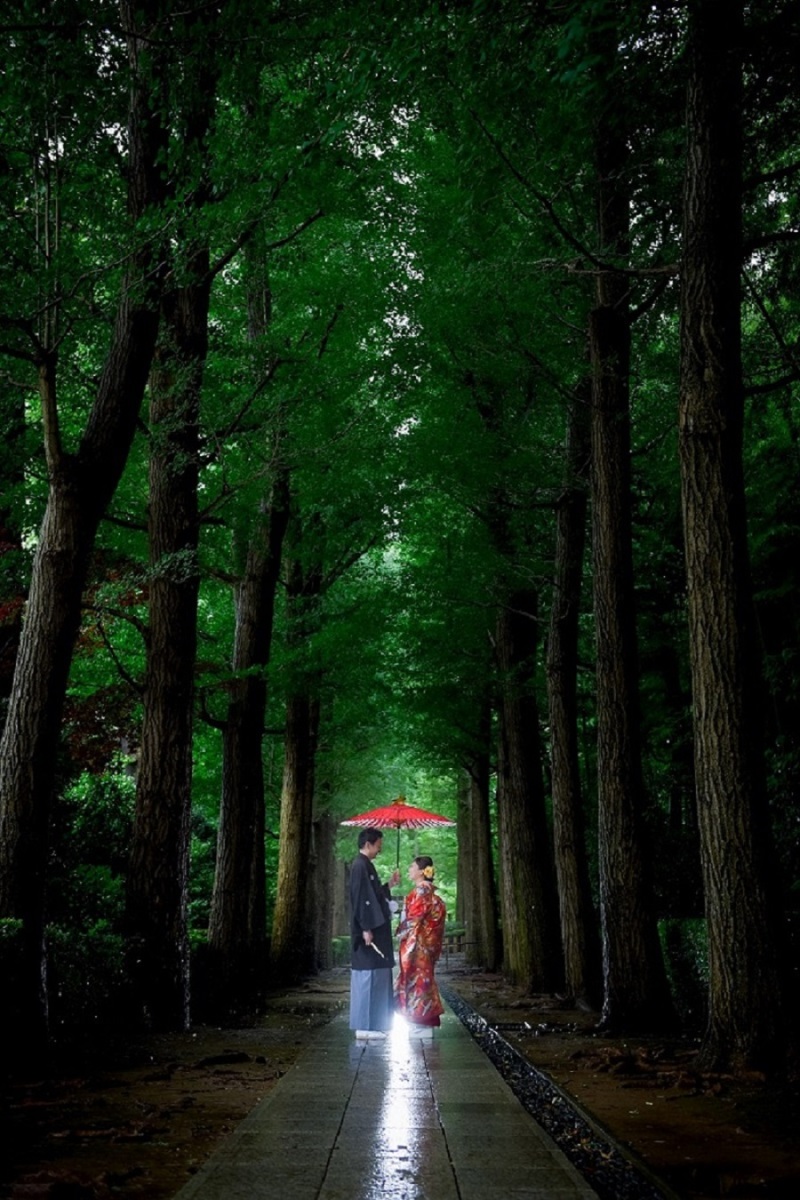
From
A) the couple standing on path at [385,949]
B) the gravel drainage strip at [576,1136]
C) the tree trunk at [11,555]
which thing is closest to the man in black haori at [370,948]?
the couple standing on path at [385,949]

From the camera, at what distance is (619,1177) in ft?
14.8

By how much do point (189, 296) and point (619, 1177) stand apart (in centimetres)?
1049

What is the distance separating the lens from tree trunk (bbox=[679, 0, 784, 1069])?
7.43 m

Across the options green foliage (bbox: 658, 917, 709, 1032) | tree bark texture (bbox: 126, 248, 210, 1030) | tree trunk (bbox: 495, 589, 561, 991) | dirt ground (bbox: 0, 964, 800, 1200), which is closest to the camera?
dirt ground (bbox: 0, 964, 800, 1200)

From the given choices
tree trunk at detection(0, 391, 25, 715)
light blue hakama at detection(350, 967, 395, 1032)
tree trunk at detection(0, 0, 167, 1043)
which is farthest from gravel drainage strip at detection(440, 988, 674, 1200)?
tree trunk at detection(0, 391, 25, 715)

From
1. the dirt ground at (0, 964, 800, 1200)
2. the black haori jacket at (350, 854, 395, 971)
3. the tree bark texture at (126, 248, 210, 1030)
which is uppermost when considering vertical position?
the tree bark texture at (126, 248, 210, 1030)

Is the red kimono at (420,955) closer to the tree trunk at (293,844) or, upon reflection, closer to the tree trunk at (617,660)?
the tree trunk at (617,660)

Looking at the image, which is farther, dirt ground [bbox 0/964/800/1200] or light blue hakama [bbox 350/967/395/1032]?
light blue hakama [bbox 350/967/395/1032]

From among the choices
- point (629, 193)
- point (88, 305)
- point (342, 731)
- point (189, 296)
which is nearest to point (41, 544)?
point (88, 305)

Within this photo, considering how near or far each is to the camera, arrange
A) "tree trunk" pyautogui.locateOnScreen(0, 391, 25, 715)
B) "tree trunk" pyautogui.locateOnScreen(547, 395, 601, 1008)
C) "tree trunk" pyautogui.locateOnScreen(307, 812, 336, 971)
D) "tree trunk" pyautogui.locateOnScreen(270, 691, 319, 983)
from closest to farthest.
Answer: "tree trunk" pyautogui.locateOnScreen(0, 391, 25, 715) < "tree trunk" pyautogui.locateOnScreen(547, 395, 601, 1008) < "tree trunk" pyautogui.locateOnScreen(270, 691, 319, 983) < "tree trunk" pyautogui.locateOnScreen(307, 812, 336, 971)

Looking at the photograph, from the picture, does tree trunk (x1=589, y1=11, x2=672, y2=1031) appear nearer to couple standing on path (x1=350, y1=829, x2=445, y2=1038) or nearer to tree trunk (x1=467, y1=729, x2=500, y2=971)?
couple standing on path (x1=350, y1=829, x2=445, y2=1038)

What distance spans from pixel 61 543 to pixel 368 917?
5237 millimetres

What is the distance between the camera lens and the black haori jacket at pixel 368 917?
10.8 m

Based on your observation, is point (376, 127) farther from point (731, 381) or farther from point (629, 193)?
point (731, 381)
